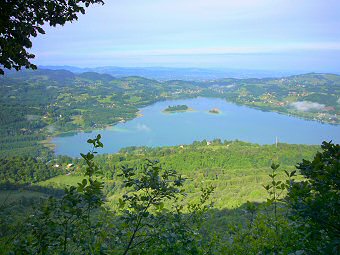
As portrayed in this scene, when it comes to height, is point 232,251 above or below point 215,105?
above

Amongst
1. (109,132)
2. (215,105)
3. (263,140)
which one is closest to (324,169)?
(263,140)

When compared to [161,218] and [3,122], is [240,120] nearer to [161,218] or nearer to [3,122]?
[3,122]

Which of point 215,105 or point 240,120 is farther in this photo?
point 215,105

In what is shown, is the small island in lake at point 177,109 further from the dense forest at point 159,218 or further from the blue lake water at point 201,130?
the dense forest at point 159,218

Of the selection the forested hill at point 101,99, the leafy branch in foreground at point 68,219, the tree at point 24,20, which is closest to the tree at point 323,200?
the leafy branch in foreground at point 68,219

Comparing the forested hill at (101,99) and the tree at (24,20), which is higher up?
the tree at (24,20)

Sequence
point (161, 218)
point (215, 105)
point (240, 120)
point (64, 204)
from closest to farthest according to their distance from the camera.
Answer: point (64, 204)
point (161, 218)
point (240, 120)
point (215, 105)

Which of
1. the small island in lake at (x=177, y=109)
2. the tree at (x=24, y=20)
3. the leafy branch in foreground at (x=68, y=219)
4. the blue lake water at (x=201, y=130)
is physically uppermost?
the tree at (x=24, y=20)
